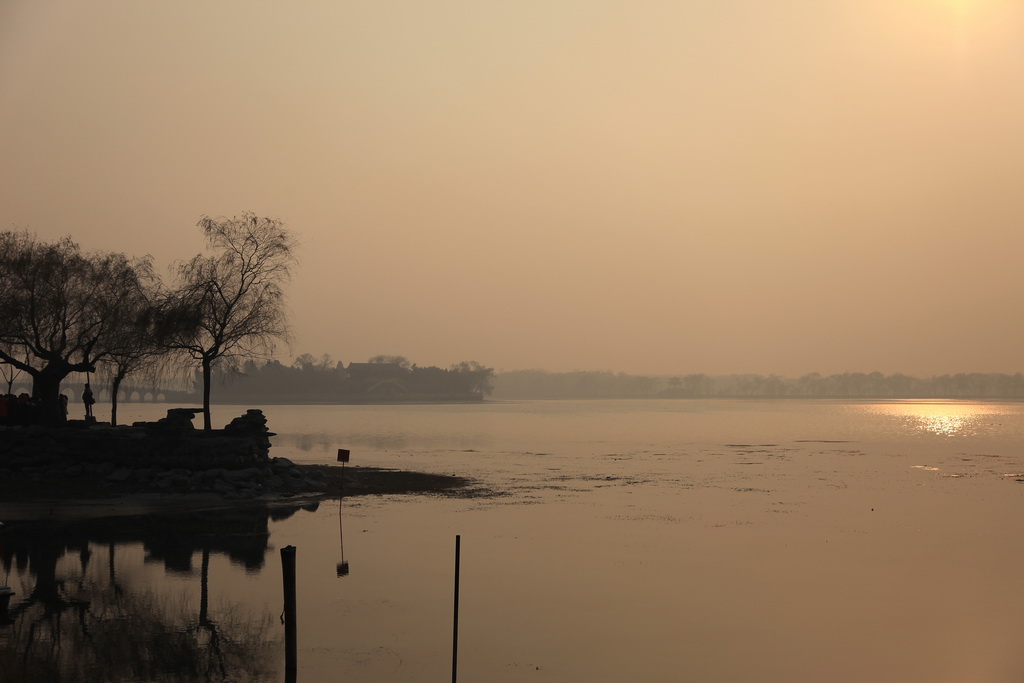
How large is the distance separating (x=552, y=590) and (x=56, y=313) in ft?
91.3

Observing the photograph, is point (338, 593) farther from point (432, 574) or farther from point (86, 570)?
point (86, 570)

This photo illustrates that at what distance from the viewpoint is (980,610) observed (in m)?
19.3

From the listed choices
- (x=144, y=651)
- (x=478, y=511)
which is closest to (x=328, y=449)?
(x=478, y=511)

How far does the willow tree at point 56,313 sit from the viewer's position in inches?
1533

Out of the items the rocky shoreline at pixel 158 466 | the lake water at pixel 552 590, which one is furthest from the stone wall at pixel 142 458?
the lake water at pixel 552 590

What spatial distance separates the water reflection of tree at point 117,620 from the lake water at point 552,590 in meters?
0.07

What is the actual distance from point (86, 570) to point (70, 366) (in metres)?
20.6

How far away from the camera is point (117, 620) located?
56.6 feet

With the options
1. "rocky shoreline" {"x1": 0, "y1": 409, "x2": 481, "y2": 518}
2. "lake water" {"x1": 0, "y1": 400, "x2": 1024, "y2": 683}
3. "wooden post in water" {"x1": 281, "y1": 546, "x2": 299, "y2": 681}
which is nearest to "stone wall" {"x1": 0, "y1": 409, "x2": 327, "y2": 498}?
"rocky shoreline" {"x1": 0, "y1": 409, "x2": 481, "y2": 518}

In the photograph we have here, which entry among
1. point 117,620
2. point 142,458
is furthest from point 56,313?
point 117,620

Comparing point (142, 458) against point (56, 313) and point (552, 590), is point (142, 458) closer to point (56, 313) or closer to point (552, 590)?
point (56, 313)

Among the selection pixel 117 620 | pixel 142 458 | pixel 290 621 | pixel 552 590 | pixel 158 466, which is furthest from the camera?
pixel 142 458

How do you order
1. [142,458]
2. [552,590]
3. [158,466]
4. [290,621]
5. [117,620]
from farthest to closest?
[142,458], [158,466], [552,590], [117,620], [290,621]

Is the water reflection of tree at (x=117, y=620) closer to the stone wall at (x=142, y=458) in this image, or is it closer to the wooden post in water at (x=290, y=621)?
the wooden post in water at (x=290, y=621)
